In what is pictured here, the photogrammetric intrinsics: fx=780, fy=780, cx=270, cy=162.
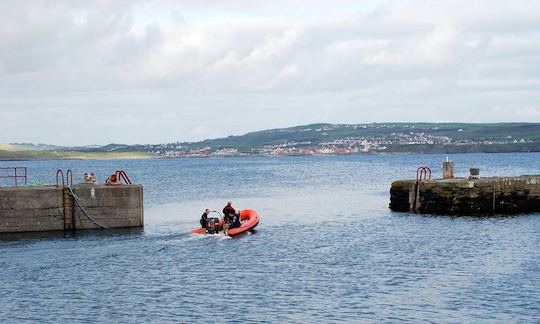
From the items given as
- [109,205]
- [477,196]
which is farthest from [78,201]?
[477,196]

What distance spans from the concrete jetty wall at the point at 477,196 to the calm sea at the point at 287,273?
1.93 meters

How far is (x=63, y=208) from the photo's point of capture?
50.5 meters

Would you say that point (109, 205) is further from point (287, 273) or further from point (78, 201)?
point (287, 273)

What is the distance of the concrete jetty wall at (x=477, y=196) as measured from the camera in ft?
200

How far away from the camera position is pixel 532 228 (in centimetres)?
5347

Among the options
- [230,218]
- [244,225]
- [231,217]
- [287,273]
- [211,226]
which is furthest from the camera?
[244,225]

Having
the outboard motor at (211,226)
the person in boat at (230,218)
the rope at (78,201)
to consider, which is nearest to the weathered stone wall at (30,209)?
the rope at (78,201)

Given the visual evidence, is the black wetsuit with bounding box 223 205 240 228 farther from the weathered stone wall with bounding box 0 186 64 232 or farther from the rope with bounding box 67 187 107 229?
the weathered stone wall with bounding box 0 186 64 232

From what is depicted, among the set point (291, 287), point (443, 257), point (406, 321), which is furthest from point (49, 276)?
point (443, 257)

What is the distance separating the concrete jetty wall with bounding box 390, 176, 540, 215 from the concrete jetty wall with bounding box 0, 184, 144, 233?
23.6m

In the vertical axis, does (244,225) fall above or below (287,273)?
above

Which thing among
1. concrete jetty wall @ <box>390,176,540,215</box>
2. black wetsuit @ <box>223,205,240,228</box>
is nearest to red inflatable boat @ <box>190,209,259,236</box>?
black wetsuit @ <box>223,205,240,228</box>

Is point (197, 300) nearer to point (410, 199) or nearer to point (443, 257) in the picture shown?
point (443, 257)

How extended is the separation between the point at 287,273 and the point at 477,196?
27323 mm
